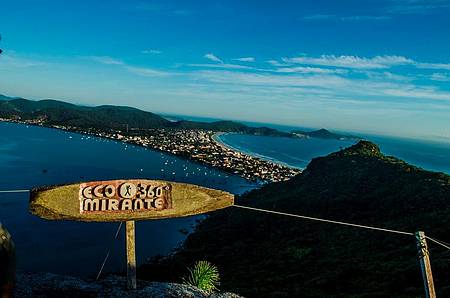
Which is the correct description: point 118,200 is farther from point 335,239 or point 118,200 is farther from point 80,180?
point 80,180

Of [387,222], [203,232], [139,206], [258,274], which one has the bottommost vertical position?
[203,232]

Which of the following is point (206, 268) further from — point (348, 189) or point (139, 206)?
point (348, 189)

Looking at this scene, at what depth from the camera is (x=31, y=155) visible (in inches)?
5620

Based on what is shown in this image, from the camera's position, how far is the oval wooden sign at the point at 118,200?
649 cm

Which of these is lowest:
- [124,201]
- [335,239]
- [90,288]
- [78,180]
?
[78,180]

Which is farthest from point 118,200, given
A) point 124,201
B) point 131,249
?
point 131,249

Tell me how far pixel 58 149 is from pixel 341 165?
443 ft

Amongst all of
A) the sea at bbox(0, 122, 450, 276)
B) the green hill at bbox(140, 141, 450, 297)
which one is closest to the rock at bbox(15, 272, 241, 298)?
the sea at bbox(0, 122, 450, 276)

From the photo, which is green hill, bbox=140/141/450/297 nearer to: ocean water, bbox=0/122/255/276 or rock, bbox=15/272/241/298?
ocean water, bbox=0/122/255/276

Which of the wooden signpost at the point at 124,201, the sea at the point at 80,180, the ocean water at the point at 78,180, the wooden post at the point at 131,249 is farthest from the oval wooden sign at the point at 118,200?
the ocean water at the point at 78,180

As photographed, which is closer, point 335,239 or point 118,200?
point 118,200

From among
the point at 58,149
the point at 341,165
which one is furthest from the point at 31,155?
the point at 341,165

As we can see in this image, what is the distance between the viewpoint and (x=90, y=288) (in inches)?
339

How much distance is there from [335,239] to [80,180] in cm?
8092
